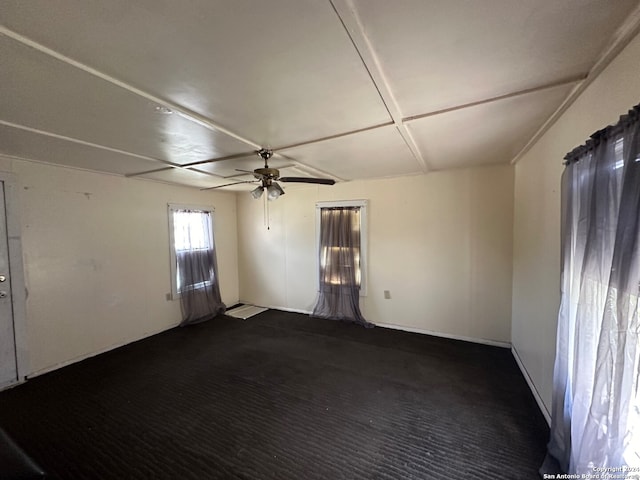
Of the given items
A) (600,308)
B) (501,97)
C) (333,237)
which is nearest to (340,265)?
(333,237)

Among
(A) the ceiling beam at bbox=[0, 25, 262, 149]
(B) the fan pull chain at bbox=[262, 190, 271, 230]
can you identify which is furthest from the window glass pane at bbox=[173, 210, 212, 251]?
(A) the ceiling beam at bbox=[0, 25, 262, 149]

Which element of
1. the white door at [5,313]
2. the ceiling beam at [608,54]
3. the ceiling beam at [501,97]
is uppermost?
the ceiling beam at [501,97]

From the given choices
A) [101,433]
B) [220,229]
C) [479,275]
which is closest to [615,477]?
[479,275]

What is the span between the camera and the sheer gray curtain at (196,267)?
4.29m

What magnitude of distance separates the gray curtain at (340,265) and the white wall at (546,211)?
2.08m

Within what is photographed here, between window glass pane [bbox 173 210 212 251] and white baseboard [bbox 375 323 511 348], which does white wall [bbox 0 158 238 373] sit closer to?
window glass pane [bbox 173 210 212 251]

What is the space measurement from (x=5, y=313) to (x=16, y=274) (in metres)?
0.39

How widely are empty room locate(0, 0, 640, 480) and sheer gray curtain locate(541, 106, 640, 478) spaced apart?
11 mm

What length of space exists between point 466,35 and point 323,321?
404 centimetres

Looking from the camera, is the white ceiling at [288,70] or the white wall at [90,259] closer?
the white ceiling at [288,70]

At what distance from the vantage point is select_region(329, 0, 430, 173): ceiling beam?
37.7 inches

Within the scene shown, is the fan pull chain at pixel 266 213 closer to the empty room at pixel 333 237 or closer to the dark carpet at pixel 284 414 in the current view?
the empty room at pixel 333 237

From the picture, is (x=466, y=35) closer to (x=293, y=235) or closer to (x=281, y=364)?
(x=281, y=364)

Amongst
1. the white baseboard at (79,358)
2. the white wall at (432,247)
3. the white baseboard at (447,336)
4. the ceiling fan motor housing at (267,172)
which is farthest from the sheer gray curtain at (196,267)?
the white baseboard at (447,336)
